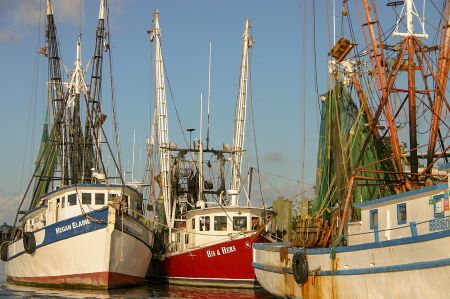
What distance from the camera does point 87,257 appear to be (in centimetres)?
3058

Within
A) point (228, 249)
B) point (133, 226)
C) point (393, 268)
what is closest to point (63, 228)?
point (133, 226)

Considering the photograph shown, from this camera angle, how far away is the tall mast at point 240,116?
135ft

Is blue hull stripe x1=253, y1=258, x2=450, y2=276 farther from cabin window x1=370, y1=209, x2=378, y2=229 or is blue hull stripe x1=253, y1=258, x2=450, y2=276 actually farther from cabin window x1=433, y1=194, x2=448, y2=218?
cabin window x1=370, y1=209, x2=378, y2=229

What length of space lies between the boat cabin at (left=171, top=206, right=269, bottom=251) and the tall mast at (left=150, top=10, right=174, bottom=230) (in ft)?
12.6

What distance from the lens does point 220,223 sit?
35875 mm

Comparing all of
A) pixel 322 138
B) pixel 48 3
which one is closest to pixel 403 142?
pixel 322 138

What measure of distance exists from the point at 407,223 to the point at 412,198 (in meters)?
0.78

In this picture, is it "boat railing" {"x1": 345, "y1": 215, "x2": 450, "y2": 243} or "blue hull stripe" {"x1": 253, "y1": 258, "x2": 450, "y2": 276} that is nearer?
"blue hull stripe" {"x1": 253, "y1": 258, "x2": 450, "y2": 276}

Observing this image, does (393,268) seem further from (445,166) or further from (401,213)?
(445,166)

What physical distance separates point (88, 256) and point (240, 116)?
51.5ft

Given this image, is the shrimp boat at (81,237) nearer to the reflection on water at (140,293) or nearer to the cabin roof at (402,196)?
the reflection on water at (140,293)

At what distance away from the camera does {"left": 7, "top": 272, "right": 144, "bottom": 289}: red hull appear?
30.4 m

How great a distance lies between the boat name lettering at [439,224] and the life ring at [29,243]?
2123 centimetres

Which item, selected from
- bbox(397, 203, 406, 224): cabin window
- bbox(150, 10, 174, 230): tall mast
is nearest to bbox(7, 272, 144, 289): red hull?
bbox(150, 10, 174, 230): tall mast
